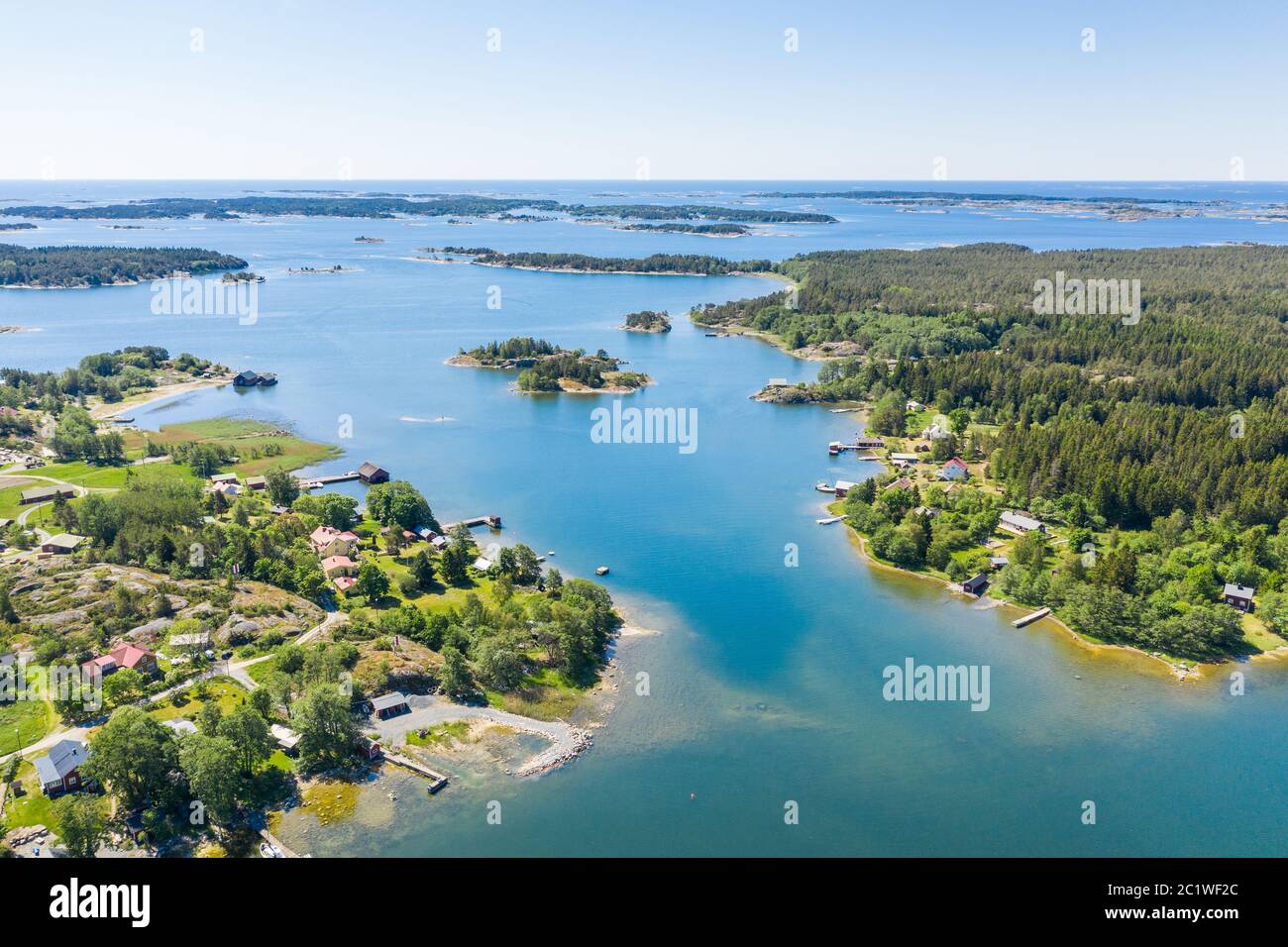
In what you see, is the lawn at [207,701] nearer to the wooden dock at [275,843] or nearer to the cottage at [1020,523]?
the wooden dock at [275,843]

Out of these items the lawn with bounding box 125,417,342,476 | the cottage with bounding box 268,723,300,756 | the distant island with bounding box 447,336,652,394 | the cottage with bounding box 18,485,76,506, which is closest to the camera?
the cottage with bounding box 268,723,300,756

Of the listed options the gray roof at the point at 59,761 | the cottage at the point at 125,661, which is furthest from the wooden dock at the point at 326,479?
the gray roof at the point at 59,761

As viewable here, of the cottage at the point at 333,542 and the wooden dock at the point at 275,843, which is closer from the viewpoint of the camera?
the wooden dock at the point at 275,843

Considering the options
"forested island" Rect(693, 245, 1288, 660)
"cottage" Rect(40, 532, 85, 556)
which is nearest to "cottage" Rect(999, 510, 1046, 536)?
"forested island" Rect(693, 245, 1288, 660)

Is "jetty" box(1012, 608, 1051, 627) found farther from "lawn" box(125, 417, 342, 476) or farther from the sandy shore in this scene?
the sandy shore

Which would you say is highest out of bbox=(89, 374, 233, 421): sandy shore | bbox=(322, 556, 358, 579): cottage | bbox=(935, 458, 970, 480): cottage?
bbox=(89, 374, 233, 421): sandy shore

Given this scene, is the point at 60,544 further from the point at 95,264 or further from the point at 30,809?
the point at 95,264
